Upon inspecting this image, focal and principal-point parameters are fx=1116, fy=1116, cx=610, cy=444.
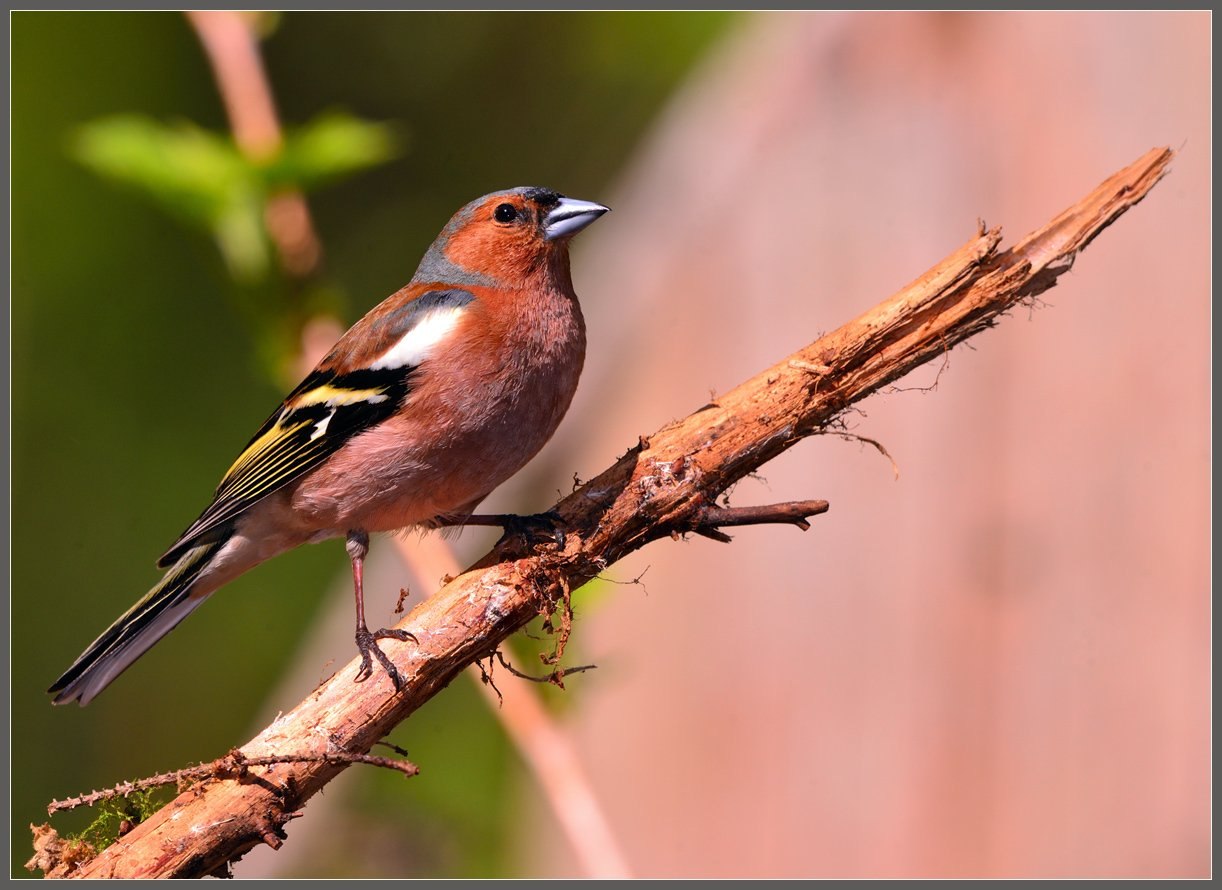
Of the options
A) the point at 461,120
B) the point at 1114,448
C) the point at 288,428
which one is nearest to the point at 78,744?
the point at 288,428

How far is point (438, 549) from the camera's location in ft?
12.5

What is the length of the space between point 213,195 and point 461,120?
161 inches

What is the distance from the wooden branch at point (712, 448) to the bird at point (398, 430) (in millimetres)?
374

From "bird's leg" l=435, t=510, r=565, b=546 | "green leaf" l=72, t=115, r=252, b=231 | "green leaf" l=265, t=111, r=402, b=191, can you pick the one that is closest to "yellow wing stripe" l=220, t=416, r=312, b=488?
"green leaf" l=72, t=115, r=252, b=231

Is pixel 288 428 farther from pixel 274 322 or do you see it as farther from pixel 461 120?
pixel 461 120

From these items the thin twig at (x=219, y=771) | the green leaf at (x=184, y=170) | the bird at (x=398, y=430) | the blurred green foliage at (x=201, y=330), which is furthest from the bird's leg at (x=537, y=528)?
the blurred green foliage at (x=201, y=330)

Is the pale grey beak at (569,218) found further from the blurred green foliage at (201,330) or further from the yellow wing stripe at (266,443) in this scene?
the blurred green foliage at (201,330)

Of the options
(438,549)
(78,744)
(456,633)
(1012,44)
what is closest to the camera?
(456,633)

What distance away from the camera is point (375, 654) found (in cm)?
288

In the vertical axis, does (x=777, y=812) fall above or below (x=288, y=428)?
below

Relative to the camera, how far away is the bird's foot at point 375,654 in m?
2.82

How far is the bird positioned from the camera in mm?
3555

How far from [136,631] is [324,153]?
1.67 m

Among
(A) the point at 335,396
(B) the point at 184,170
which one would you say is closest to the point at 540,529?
(A) the point at 335,396
